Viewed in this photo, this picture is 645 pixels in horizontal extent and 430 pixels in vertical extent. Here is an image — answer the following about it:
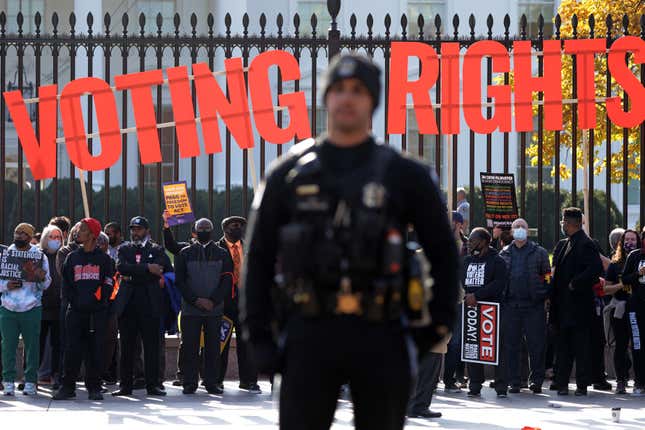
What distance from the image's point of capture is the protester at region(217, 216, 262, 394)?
13.2 metres

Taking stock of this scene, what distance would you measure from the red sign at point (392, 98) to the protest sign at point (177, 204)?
587 millimetres

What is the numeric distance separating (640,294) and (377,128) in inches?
700

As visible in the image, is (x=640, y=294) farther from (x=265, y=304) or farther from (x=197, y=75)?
(x=265, y=304)

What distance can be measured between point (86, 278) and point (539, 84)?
17.1 ft

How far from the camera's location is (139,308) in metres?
12.9

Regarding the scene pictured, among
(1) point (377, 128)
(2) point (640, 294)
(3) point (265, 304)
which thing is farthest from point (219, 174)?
(3) point (265, 304)

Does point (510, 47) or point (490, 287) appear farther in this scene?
point (510, 47)

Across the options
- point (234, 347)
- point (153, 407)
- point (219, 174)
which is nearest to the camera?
point (153, 407)

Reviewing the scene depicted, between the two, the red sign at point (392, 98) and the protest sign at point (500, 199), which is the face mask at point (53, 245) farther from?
the protest sign at point (500, 199)

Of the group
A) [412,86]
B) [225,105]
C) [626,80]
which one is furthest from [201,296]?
[626,80]

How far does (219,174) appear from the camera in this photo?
1351 inches

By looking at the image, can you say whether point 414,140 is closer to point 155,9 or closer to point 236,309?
point 155,9

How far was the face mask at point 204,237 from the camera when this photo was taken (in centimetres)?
1302

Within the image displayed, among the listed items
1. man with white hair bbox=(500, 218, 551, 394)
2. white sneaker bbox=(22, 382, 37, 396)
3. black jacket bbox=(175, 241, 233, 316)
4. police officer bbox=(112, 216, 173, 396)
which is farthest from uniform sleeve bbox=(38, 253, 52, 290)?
man with white hair bbox=(500, 218, 551, 394)
